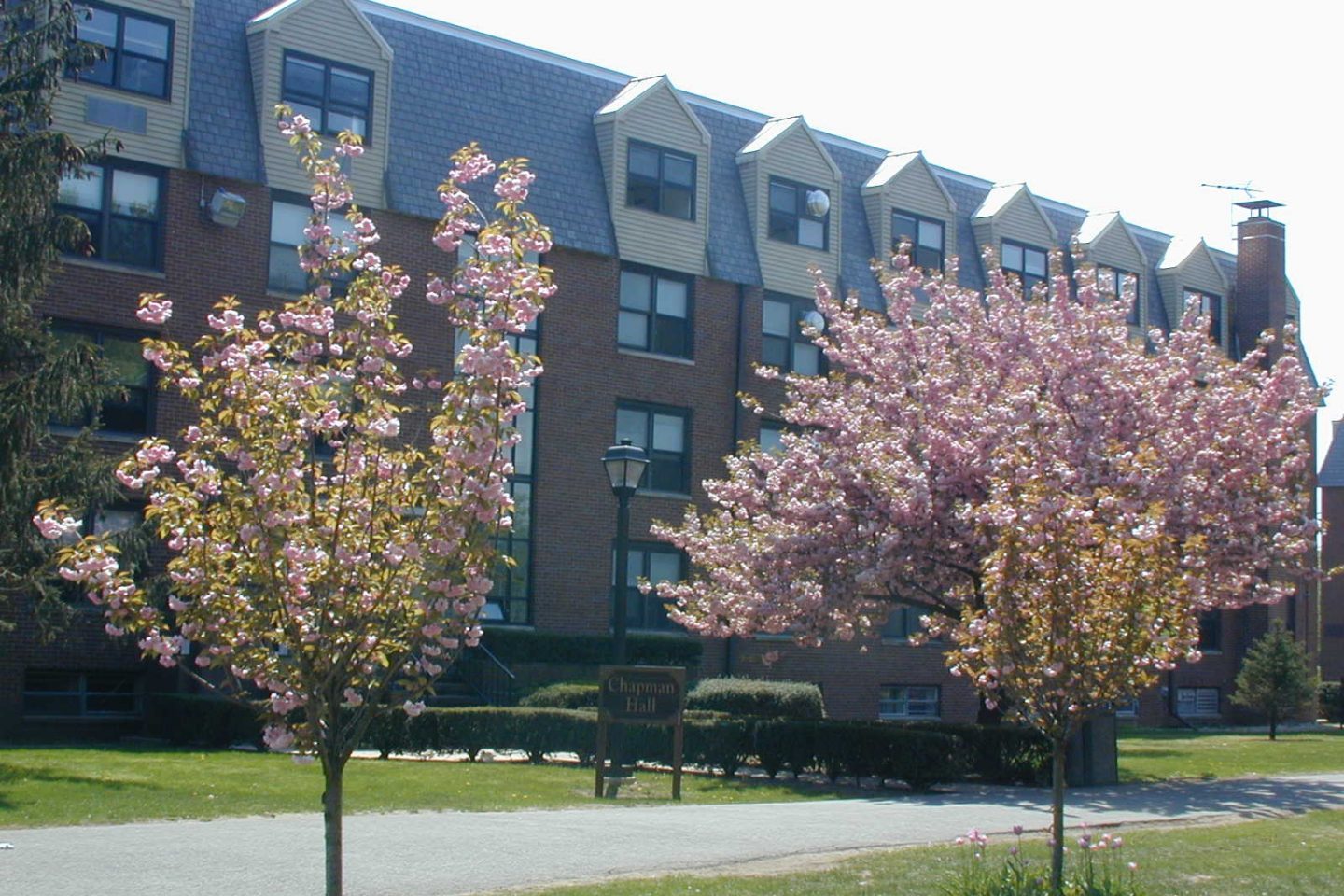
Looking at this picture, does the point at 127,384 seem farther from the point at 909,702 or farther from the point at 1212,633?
the point at 1212,633

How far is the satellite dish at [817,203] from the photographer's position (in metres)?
35.3

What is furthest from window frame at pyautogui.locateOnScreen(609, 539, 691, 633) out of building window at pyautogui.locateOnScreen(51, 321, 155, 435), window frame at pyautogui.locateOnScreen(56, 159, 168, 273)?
window frame at pyautogui.locateOnScreen(56, 159, 168, 273)

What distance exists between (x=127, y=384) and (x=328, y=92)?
6501mm

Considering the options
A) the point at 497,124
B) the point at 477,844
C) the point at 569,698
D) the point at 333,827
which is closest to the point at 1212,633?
the point at 497,124

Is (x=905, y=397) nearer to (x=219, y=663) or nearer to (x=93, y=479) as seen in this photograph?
(x=93, y=479)

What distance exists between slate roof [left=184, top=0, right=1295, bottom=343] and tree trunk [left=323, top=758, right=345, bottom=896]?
20.8 m

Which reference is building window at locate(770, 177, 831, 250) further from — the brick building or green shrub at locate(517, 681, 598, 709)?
green shrub at locate(517, 681, 598, 709)

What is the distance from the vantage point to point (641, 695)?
18547 millimetres

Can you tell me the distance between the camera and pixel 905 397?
2350 cm

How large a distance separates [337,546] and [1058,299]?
18331mm

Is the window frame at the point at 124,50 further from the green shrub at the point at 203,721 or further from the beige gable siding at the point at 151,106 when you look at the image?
the green shrub at the point at 203,721

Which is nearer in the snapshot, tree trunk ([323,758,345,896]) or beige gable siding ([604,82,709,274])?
tree trunk ([323,758,345,896])

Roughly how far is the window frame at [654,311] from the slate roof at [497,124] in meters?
0.67

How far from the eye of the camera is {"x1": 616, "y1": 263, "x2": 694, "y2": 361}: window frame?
32.5 m
